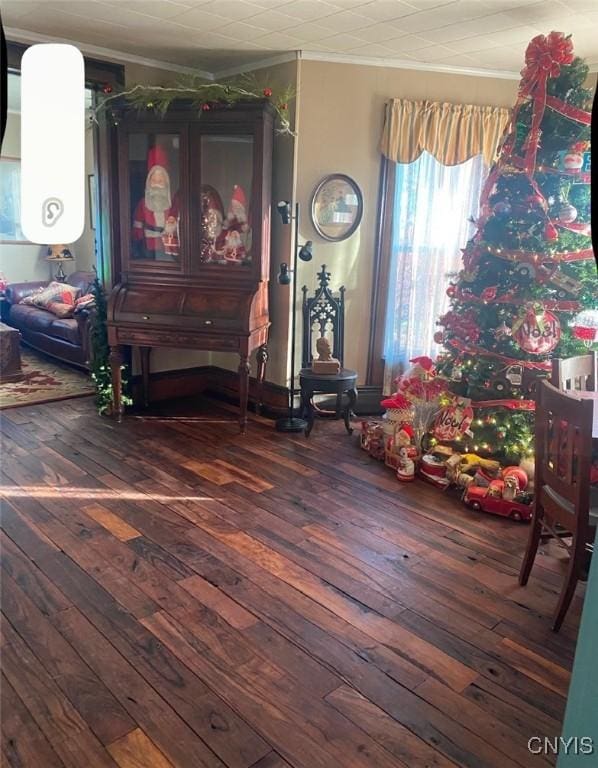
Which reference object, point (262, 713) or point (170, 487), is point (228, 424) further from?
point (262, 713)

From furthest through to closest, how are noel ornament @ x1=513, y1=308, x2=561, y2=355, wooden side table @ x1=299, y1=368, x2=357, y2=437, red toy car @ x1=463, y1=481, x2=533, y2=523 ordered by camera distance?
wooden side table @ x1=299, y1=368, x2=357, y2=437, noel ornament @ x1=513, y1=308, x2=561, y2=355, red toy car @ x1=463, y1=481, x2=533, y2=523

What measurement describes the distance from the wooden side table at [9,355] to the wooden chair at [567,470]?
4738 millimetres

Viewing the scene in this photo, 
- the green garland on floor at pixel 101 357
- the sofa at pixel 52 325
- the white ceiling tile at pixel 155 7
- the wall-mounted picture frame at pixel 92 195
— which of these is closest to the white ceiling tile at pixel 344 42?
the white ceiling tile at pixel 155 7

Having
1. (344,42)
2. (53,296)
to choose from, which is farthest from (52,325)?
(344,42)

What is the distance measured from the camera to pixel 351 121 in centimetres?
433

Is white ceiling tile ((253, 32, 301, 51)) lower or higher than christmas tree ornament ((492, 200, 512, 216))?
higher

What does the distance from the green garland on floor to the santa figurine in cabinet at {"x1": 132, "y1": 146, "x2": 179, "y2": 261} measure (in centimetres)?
48

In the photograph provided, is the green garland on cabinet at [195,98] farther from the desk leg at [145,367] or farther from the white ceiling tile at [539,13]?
the desk leg at [145,367]

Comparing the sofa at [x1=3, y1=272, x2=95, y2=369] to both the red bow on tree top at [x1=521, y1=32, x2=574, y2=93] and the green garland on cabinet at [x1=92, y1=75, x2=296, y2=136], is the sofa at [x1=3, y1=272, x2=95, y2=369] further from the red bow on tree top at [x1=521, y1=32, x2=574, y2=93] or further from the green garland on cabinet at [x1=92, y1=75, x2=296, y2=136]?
the red bow on tree top at [x1=521, y1=32, x2=574, y2=93]

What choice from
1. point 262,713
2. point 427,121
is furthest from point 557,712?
point 427,121

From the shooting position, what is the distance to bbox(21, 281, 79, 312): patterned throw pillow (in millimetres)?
6469

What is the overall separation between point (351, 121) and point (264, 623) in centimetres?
351

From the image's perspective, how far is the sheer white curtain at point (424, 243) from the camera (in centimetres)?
442

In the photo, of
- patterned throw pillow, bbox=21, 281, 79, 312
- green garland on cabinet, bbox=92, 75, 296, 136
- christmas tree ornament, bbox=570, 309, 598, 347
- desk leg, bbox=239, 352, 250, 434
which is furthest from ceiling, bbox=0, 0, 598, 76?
patterned throw pillow, bbox=21, 281, 79, 312
